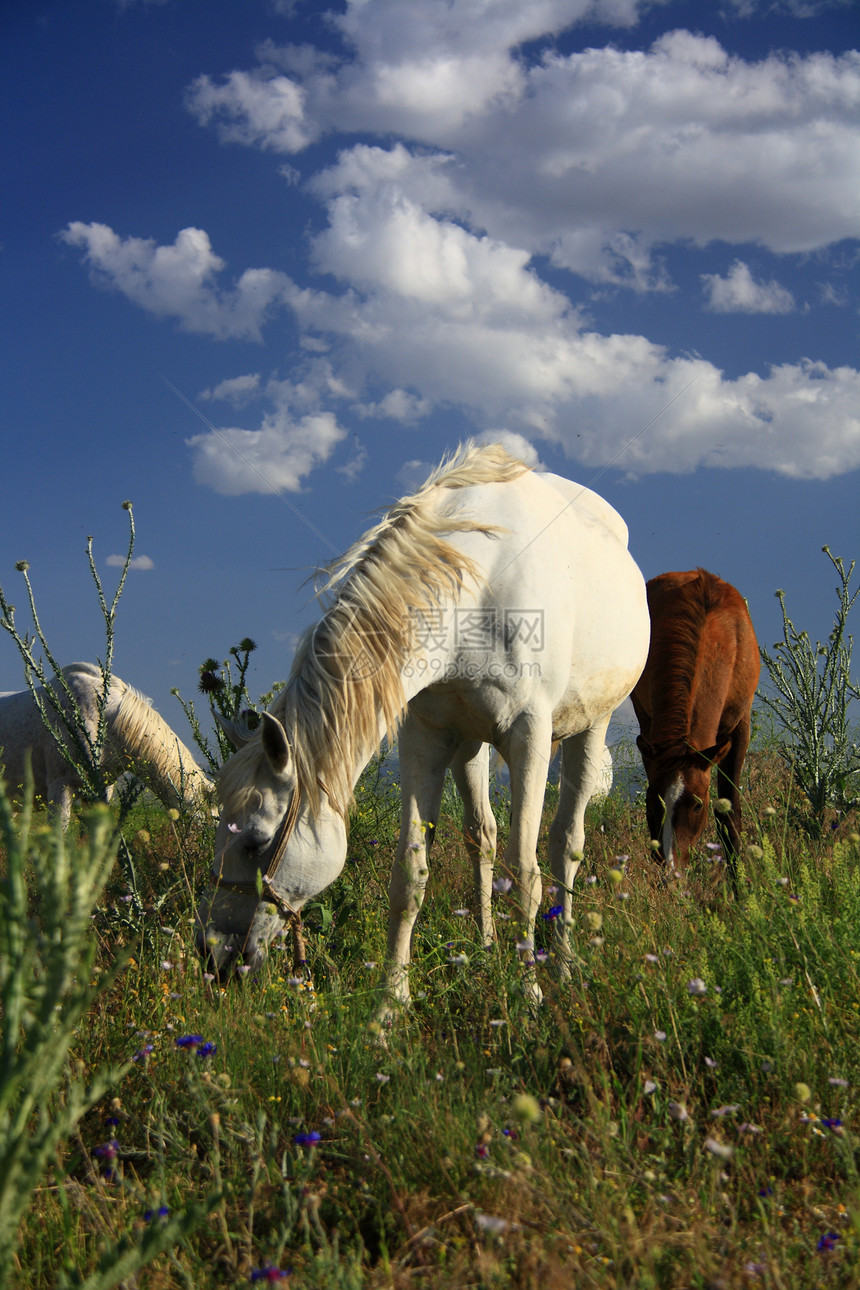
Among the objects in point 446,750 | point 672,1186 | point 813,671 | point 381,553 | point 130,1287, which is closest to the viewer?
point 130,1287

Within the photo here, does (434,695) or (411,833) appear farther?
(434,695)

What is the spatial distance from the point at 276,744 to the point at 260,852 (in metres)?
0.45

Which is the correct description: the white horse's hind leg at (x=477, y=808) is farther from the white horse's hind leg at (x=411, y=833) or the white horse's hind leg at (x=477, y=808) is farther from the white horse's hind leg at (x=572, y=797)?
the white horse's hind leg at (x=572, y=797)

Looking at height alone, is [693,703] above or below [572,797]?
above

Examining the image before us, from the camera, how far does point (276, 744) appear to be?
9.36ft

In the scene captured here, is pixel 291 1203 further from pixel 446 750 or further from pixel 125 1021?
pixel 446 750

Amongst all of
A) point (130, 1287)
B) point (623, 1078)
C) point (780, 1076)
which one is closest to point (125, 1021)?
point (130, 1287)

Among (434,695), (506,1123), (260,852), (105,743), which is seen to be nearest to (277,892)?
(260,852)

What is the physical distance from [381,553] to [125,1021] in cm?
205

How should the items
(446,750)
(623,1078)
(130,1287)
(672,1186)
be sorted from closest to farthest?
(130,1287)
(672,1186)
(623,1078)
(446,750)

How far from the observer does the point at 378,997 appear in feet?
9.78

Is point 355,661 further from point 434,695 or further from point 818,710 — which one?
point 818,710

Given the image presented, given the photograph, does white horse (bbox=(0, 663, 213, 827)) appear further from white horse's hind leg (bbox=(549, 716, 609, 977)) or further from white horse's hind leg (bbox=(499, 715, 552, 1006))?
white horse's hind leg (bbox=(499, 715, 552, 1006))

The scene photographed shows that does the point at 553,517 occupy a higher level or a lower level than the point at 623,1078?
higher
